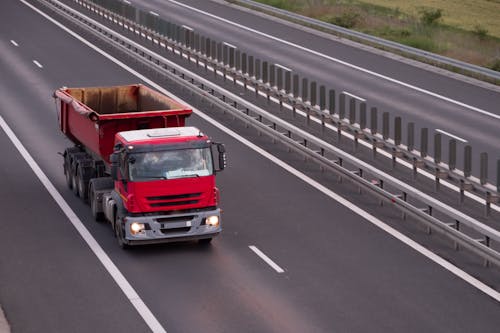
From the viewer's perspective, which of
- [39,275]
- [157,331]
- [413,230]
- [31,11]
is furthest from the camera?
[31,11]

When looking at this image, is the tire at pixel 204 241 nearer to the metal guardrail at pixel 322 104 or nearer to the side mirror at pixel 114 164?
the side mirror at pixel 114 164

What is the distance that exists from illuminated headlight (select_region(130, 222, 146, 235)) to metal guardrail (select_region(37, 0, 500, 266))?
5.69 meters

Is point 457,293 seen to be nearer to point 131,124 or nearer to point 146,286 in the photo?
point 146,286

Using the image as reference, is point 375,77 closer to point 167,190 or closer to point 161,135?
point 161,135

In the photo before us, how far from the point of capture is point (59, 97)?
30266 millimetres

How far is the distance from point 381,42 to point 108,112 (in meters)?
21.9

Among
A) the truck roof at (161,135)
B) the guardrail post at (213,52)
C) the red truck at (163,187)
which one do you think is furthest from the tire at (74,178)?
the guardrail post at (213,52)

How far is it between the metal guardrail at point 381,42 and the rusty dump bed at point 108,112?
16.7 metres

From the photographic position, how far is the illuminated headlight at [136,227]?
23562 mm

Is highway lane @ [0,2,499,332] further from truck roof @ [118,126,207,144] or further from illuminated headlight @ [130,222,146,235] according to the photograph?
truck roof @ [118,126,207,144]

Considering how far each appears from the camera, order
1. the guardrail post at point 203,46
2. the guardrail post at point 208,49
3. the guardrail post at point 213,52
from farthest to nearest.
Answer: the guardrail post at point 203,46, the guardrail post at point 208,49, the guardrail post at point 213,52

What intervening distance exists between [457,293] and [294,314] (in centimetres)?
Result: 310

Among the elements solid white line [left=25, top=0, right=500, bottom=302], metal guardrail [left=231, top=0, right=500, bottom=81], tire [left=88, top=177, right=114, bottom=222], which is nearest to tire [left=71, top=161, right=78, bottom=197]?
tire [left=88, top=177, right=114, bottom=222]

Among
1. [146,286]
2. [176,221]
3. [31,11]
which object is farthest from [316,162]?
[31,11]
